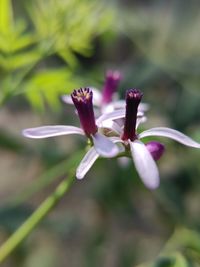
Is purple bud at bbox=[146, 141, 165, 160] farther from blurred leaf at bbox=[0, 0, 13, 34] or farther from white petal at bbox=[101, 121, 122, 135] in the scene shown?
blurred leaf at bbox=[0, 0, 13, 34]

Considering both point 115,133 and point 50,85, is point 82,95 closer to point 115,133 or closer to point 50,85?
point 115,133

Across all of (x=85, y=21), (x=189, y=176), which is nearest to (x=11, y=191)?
(x=189, y=176)

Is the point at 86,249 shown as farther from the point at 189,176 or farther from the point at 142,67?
the point at 142,67

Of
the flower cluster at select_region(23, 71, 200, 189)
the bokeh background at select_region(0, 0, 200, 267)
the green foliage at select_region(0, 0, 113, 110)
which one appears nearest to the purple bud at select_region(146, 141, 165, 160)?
the flower cluster at select_region(23, 71, 200, 189)

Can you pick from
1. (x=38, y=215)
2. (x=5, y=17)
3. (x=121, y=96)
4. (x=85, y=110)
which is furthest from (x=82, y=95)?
(x=121, y=96)

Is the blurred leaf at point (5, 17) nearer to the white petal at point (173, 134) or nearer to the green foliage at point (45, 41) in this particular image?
the green foliage at point (45, 41)

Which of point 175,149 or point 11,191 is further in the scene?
point 11,191
